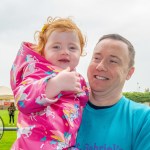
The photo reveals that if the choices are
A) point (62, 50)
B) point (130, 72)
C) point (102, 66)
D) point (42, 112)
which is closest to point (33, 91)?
point (42, 112)

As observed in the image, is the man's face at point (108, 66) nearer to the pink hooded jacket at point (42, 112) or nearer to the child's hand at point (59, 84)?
the pink hooded jacket at point (42, 112)

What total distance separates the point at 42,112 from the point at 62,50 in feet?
1.73

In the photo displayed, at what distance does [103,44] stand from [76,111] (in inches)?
24.0

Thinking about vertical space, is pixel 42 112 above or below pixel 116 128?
above

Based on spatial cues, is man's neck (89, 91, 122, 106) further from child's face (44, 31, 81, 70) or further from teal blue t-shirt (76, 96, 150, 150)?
child's face (44, 31, 81, 70)

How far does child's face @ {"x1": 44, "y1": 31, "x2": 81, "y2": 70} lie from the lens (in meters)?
2.70

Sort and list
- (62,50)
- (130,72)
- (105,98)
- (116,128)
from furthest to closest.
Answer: (130,72)
(105,98)
(62,50)
(116,128)

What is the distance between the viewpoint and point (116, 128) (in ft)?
8.49

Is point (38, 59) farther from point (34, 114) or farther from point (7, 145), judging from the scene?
point (7, 145)

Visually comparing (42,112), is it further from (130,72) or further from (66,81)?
(130,72)

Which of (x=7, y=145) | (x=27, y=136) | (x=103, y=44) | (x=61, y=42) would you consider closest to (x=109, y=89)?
(x=103, y=44)

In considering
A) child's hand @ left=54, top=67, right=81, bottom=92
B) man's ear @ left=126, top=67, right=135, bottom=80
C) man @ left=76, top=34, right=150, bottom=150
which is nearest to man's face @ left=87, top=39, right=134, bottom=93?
man @ left=76, top=34, right=150, bottom=150

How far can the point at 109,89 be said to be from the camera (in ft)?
9.21

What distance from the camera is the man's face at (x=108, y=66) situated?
8.99 feet
